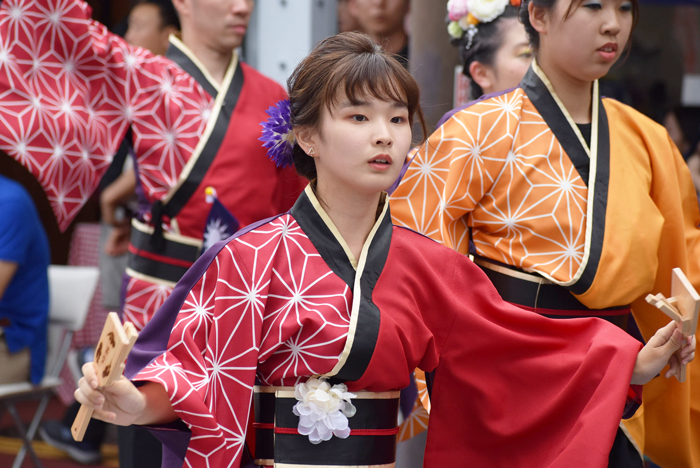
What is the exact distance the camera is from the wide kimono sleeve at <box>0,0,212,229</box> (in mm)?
2012

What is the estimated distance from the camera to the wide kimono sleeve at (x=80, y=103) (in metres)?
2.01

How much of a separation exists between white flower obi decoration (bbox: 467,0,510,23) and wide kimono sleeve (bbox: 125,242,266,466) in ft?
3.79

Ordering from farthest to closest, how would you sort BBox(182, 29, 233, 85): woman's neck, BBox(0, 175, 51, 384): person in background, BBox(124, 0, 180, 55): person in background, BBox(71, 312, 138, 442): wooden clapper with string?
BBox(124, 0, 180, 55): person in background
BBox(0, 175, 51, 384): person in background
BBox(182, 29, 233, 85): woman's neck
BBox(71, 312, 138, 442): wooden clapper with string

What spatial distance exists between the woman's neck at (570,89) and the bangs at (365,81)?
20.9 inches

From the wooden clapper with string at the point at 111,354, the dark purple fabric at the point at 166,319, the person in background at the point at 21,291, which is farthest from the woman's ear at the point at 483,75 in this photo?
the person in background at the point at 21,291

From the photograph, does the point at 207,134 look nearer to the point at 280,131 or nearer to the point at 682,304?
the point at 280,131

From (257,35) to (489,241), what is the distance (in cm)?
158

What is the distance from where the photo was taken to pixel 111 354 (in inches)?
44.5

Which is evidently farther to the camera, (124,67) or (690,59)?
(690,59)

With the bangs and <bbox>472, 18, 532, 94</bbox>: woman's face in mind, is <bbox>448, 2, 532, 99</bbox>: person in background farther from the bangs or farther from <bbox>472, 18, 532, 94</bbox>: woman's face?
the bangs

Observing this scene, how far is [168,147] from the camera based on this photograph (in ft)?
7.39

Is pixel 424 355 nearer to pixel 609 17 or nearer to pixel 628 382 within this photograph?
pixel 628 382

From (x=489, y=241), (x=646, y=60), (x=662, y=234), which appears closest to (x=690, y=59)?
(x=646, y=60)

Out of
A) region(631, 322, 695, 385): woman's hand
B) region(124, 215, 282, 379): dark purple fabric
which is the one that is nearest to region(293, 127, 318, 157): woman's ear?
region(124, 215, 282, 379): dark purple fabric
